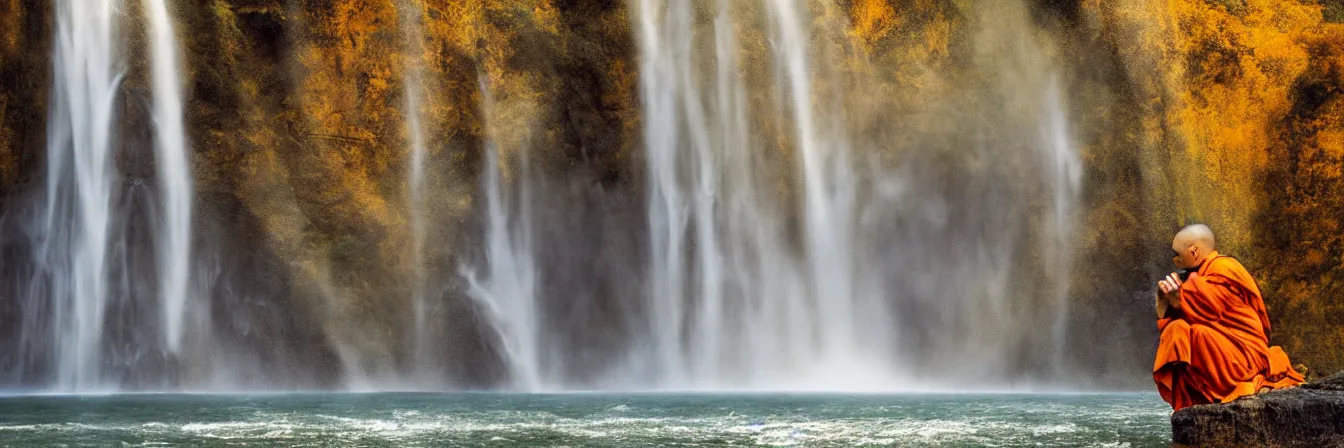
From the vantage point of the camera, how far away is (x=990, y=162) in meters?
25.6

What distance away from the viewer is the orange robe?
7.65 m

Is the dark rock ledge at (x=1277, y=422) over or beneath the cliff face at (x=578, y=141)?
beneath

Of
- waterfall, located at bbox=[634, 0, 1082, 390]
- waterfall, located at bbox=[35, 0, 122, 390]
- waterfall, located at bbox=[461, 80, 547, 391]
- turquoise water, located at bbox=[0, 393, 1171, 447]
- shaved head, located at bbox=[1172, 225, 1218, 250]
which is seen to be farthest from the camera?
waterfall, located at bbox=[634, 0, 1082, 390]

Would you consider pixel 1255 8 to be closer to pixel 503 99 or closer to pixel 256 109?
pixel 503 99

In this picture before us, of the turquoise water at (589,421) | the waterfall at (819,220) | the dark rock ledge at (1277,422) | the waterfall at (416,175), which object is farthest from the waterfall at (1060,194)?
the dark rock ledge at (1277,422)

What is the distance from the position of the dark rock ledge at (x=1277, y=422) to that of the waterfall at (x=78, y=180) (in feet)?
67.1

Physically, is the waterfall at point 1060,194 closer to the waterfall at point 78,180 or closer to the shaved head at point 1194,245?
the waterfall at point 78,180

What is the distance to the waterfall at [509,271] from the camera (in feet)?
80.4

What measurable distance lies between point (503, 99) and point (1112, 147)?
36.6 ft

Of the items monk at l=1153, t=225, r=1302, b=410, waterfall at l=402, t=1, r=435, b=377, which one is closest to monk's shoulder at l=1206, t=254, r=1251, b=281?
monk at l=1153, t=225, r=1302, b=410

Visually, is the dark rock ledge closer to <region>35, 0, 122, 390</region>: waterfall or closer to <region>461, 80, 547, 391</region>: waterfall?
<region>461, 80, 547, 391</region>: waterfall

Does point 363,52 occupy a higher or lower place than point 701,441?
higher

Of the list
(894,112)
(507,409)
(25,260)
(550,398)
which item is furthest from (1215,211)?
(25,260)

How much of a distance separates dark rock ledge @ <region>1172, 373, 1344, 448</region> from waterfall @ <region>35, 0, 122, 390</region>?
805 inches
